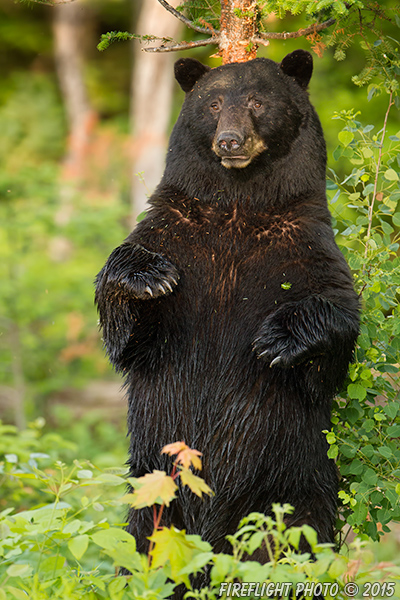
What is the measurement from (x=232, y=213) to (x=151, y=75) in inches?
400

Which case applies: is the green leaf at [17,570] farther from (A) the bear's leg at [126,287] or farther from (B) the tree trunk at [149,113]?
(B) the tree trunk at [149,113]

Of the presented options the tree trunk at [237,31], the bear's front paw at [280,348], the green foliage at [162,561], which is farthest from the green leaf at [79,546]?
the tree trunk at [237,31]

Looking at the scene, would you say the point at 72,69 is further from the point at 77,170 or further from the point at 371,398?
the point at 371,398

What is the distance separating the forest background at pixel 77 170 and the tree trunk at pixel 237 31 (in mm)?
341

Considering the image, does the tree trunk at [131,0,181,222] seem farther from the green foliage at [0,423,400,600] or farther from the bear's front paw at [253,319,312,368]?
the green foliage at [0,423,400,600]

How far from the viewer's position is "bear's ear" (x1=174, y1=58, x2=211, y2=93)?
360cm

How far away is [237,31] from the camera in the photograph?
3.77 metres

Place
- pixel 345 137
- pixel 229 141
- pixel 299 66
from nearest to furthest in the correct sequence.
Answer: pixel 229 141, pixel 299 66, pixel 345 137

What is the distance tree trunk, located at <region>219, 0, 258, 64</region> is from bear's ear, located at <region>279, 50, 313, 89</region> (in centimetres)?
28

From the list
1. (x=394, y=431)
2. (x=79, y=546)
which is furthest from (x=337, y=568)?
(x=394, y=431)

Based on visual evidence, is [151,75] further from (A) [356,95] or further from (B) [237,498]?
(B) [237,498]

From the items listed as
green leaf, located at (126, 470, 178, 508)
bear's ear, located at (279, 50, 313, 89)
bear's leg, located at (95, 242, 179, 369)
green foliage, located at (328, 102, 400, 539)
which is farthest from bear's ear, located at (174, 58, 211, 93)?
green leaf, located at (126, 470, 178, 508)

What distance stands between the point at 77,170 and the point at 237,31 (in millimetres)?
10389

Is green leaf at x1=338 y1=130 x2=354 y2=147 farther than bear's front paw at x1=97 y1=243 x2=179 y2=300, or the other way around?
green leaf at x1=338 y1=130 x2=354 y2=147
